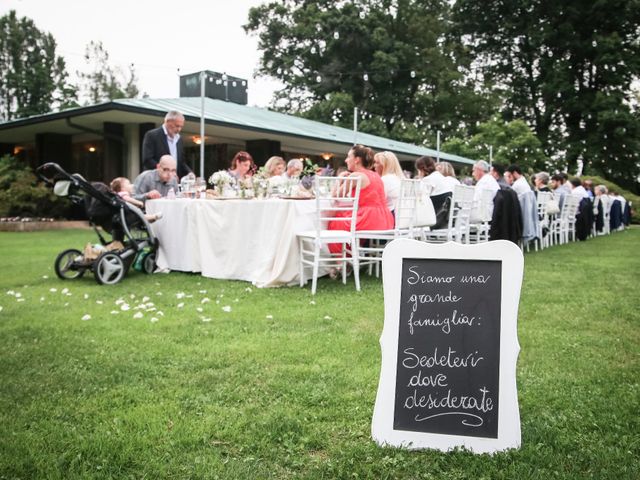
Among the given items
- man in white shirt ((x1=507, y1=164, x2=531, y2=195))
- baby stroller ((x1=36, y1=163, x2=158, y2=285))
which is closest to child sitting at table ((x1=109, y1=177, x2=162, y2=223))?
baby stroller ((x1=36, y1=163, x2=158, y2=285))

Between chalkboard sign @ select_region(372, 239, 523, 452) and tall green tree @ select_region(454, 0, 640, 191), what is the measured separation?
27.7m

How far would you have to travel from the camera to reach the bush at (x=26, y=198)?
14625 millimetres

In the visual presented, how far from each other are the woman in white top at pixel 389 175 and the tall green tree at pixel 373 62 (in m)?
24.4

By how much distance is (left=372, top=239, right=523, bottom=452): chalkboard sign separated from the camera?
197cm

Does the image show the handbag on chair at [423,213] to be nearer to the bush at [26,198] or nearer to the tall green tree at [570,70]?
the bush at [26,198]

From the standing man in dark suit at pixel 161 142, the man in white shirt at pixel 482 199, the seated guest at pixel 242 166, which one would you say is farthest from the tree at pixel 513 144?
the standing man in dark suit at pixel 161 142

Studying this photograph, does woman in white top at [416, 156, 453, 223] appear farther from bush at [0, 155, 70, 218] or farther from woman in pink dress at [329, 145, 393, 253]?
bush at [0, 155, 70, 218]

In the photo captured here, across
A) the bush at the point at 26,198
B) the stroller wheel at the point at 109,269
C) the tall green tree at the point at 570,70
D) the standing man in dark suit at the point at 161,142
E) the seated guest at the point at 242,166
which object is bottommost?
the stroller wheel at the point at 109,269

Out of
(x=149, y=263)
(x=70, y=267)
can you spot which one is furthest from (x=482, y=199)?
(x=70, y=267)

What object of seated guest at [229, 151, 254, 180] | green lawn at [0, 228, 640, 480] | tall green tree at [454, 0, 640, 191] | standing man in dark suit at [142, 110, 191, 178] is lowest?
green lawn at [0, 228, 640, 480]

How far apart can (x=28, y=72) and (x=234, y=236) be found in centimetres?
4475

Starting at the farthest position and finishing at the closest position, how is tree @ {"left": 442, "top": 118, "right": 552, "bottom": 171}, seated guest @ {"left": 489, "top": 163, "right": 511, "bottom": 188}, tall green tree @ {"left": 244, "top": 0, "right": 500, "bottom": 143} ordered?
tall green tree @ {"left": 244, "top": 0, "right": 500, "bottom": 143} < tree @ {"left": 442, "top": 118, "right": 552, "bottom": 171} < seated guest @ {"left": 489, "top": 163, "right": 511, "bottom": 188}

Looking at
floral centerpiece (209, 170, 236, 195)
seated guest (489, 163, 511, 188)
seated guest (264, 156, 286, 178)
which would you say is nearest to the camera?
floral centerpiece (209, 170, 236, 195)

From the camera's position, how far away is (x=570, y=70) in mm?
29047
